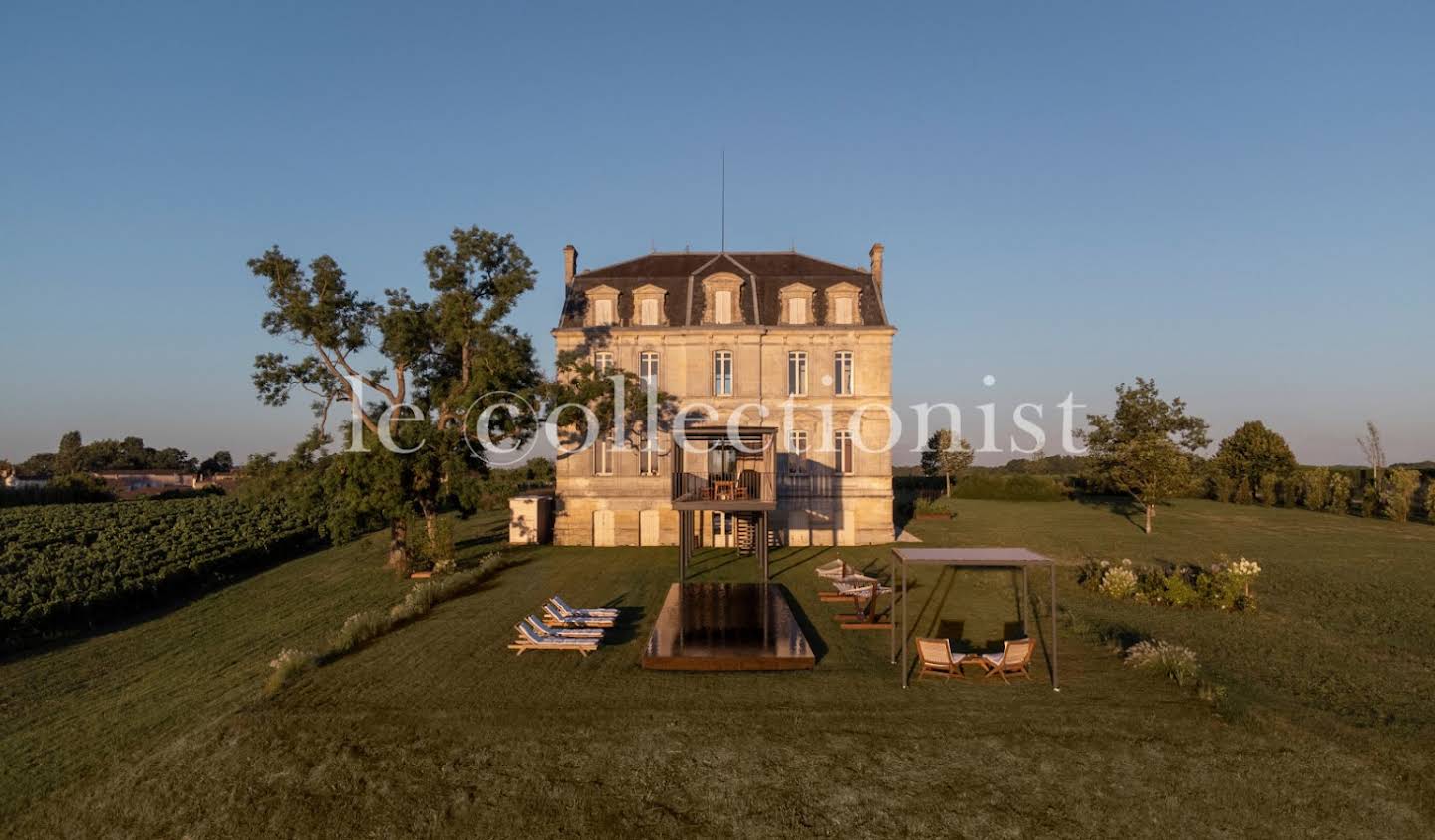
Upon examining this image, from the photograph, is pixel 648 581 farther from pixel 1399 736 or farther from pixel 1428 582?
pixel 1428 582

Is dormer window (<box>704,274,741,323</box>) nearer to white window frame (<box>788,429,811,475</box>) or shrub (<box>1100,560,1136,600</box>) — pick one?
white window frame (<box>788,429,811,475</box>)

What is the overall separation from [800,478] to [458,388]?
48.6 feet

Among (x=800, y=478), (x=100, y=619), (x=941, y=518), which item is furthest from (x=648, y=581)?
(x=941, y=518)

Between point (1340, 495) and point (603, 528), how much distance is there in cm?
5139

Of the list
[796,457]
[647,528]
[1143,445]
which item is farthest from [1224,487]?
[647,528]

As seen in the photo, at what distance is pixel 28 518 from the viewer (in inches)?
1999

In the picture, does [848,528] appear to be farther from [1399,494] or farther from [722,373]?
[1399,494]

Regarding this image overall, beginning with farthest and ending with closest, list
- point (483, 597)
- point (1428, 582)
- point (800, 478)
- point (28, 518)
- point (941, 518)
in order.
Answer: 1. point (28, 518)
2. point (941, 518)
3. point (800, 478)
4. point (1428, 582)
5. point (483, 597)

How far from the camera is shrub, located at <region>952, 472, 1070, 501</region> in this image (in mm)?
63531

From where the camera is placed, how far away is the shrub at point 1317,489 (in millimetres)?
51134

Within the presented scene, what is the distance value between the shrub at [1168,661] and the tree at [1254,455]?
5497cm

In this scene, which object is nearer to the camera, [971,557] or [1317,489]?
[971,557]

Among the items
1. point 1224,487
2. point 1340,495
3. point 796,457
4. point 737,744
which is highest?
point 796,457

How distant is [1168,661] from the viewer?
46.2 ft
